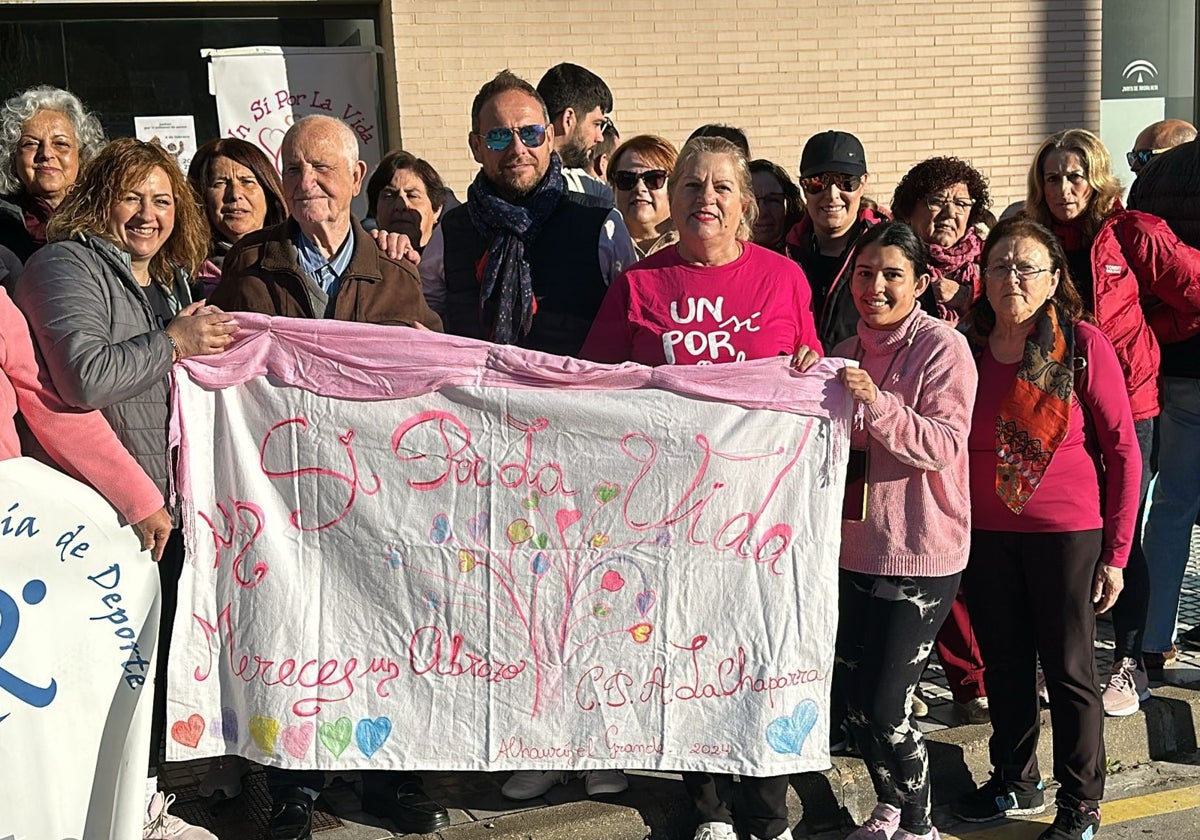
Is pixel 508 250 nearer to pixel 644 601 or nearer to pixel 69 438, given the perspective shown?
pixel 644 601

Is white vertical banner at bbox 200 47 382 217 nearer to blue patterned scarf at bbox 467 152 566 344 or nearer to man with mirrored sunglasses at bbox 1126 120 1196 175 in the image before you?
blue patterned scarf at bbox 467 152 566 344

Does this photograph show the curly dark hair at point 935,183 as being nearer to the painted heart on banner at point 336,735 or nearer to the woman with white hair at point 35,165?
the painted heart on banner at point 336,735

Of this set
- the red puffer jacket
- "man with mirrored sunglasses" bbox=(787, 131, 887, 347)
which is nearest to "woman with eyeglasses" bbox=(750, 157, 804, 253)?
"man with mirrored sunglasses" bbox=(787, 131, 887, 347)

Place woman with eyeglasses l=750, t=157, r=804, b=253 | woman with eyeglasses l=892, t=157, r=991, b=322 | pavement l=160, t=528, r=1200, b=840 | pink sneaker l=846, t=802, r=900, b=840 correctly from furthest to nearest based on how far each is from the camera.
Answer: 1. woman with eyeglasses l=750, t=157, r=804, b=253
2. woman with eyeglasses l=892, t=157, r=991, b=322
3. pavement l=160, t=528, r=1200, b=840
4. pink sneaker l=846, t=802, r=900, b=840

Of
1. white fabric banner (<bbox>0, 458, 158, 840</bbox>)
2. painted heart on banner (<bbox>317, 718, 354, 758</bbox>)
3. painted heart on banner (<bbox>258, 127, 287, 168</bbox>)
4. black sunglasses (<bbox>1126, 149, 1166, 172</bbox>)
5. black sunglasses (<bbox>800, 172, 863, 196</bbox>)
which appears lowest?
painted heart on banner (<bbox>317, 718, 354, 758</bbox>)

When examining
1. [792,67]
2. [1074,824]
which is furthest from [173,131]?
[1074,824]

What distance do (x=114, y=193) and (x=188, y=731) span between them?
1580 mm

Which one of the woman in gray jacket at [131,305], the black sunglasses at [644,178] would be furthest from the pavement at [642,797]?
the black sunglasses at [644,178]

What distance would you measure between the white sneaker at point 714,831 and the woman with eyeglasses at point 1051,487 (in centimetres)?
100

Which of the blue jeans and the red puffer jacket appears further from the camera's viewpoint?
the blue jeans

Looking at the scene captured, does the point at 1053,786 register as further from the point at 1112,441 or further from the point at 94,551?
the point at 94,551

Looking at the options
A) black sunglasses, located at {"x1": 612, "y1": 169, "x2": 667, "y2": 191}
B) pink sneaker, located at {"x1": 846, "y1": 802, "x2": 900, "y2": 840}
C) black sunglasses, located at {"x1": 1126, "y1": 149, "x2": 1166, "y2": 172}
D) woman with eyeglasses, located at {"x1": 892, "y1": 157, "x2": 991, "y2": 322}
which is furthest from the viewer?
black sunglasses, located at {"x1": 1126, "y1": 149, "x2": 1166, "y2": 172}

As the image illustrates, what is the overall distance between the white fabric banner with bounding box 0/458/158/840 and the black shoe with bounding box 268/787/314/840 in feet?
1.54

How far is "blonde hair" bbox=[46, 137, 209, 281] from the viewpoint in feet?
12.7
